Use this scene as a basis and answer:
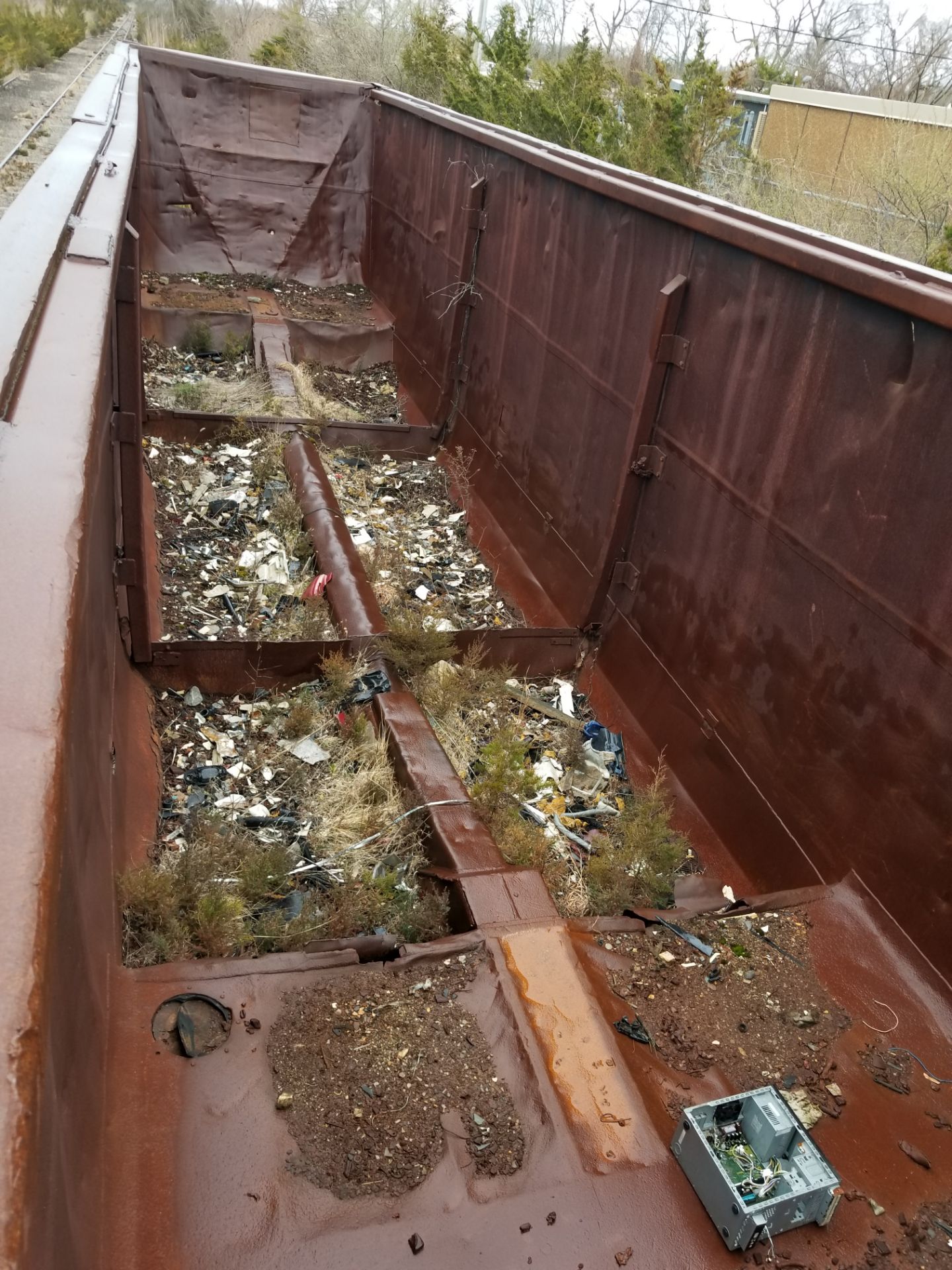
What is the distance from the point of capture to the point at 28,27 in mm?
23328

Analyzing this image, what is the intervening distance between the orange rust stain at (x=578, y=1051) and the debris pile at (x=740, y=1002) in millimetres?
155

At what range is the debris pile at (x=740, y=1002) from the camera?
7.78 ft

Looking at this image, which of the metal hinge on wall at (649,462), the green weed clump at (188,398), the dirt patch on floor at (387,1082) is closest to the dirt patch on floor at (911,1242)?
the dirt patch on floor at (387,1082)

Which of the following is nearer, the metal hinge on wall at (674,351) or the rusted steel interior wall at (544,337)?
the metal hinge on wall at (674,351)

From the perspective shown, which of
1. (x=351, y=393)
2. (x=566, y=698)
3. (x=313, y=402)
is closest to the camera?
(x=566, y=698)

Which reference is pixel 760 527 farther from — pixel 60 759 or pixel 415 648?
pixel 60 759

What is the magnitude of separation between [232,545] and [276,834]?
2.49 m

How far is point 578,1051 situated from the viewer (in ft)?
7.57

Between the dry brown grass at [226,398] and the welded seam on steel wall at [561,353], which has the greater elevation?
the welded seam on steel wall at [561,353]

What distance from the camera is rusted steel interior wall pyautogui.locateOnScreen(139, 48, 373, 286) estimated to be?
897 centimetres

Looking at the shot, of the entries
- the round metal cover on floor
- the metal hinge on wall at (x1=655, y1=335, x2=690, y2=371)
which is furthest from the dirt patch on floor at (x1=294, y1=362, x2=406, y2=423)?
the round metal cover on floor

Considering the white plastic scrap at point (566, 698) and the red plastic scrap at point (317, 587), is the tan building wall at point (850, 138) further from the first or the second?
the red plastic scrap at point (317, 587)

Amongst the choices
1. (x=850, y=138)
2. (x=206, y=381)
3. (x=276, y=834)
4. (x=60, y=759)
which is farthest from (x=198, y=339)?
(x=850, y=138)

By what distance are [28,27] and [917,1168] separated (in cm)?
2940
